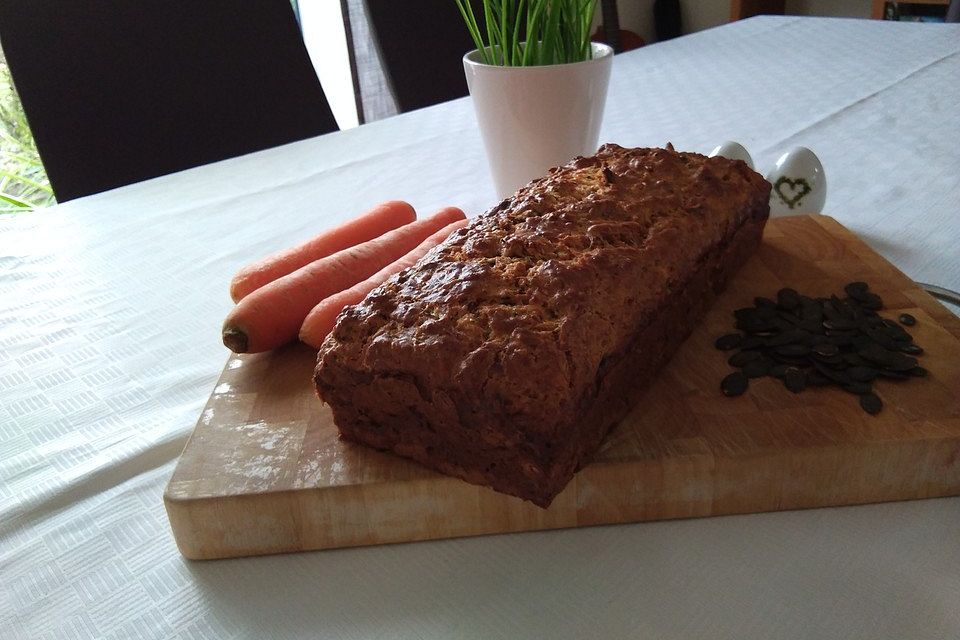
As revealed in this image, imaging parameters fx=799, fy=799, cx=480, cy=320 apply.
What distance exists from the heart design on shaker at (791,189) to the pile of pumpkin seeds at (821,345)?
0.30m

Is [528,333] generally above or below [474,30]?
below

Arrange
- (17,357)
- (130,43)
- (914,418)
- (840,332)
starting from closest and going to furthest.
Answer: (914,418) → (840,332) → (17,357) → (130,43)

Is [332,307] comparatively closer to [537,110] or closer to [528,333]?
[528,333]

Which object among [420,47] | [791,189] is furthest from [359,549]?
[420,47]

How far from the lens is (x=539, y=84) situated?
1.13 m

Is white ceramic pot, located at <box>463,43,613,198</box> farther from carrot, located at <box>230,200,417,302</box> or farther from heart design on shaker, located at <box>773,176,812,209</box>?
heart design on shaker, located at <box>773,176,812,209</box>

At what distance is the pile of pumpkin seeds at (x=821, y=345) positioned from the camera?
75cm

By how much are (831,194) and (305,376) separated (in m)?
0.92

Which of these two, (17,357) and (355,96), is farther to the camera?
(355,96)

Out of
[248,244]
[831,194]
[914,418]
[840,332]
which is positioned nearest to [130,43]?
[248,244]

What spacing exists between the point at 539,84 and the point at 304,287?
453 millimetres

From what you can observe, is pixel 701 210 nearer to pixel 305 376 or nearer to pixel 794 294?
pixel 794 294

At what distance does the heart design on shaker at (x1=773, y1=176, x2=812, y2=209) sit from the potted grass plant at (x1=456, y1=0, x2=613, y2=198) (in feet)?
0.93

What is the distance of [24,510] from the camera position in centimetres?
74
